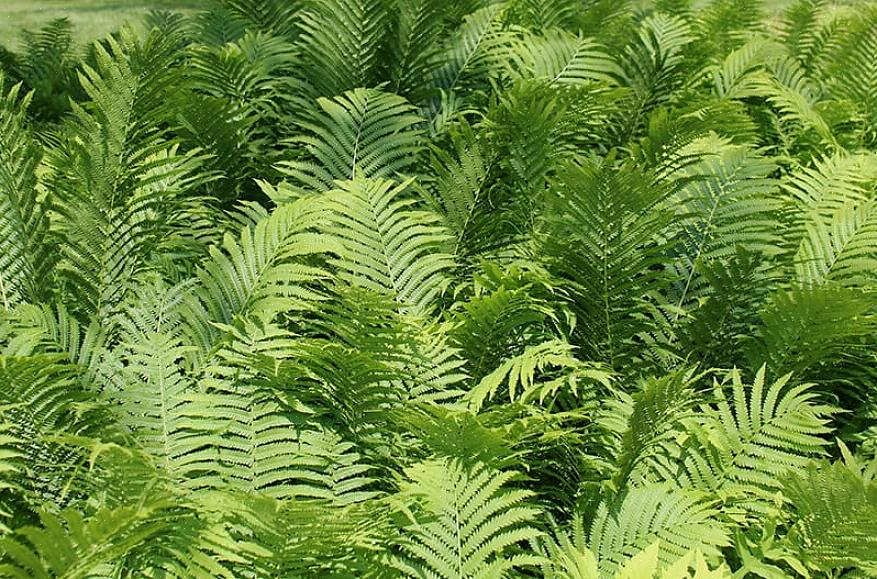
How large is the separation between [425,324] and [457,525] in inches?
26.2

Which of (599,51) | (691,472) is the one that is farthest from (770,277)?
(599,51)

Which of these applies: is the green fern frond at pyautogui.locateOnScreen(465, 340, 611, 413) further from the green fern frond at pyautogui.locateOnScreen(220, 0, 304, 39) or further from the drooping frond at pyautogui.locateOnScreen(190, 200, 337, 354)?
the green fern frond at pyautogui.locateOnScreen(220, 0, 304, 39)

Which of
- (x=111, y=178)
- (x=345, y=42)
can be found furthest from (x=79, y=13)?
(x=111, y=178)

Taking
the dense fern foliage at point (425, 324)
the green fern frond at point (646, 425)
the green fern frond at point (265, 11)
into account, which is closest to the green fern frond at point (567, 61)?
the dense fern foliage at point (425, 324)

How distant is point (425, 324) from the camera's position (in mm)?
2557

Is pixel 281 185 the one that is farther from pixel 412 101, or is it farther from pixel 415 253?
pixel 412 101

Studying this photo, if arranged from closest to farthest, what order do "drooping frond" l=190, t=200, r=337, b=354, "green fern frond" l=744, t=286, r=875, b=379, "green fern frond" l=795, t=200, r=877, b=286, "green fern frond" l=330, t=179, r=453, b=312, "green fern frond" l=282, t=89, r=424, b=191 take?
"drooping frond" l=190, t=200, r=337, b=354
"green fern frond" l=744, t=286, r=875, b=379
"green fern frond" l=330, t=179, r=453, b=312
"green fern frond" l=795, t=200, r=877, b=286
"green fern frond" l=282, t=89, r=424, b=191

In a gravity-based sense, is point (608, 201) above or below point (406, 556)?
above

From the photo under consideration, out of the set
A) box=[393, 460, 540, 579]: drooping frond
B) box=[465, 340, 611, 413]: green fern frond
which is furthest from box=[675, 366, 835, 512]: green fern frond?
box=[393, 460, 540, 579]: drooping frond

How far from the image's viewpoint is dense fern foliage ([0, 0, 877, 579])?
204cm

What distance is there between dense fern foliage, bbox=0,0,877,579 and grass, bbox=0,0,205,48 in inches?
139

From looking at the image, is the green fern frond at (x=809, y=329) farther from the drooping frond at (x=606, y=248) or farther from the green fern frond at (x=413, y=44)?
the green fern frond at (x=413, y=44)

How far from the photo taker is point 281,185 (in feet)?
9.75

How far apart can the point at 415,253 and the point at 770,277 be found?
1.07m
